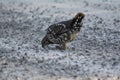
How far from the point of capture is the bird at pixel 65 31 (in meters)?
10.3

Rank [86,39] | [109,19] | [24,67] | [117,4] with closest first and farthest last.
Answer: [24,67] < [86,39] < [109,19] < [117,4]

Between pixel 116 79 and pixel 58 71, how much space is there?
1.24 meters

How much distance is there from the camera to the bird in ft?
33.7

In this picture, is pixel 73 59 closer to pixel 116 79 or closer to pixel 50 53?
pixel 50 53

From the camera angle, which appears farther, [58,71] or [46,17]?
[46,17]

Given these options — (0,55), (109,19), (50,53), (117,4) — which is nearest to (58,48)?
(50,53)

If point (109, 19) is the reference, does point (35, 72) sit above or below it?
above

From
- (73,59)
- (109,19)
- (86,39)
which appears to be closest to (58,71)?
(73,59)

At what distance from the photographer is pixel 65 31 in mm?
10281

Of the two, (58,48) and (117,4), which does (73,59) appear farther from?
(117,4)

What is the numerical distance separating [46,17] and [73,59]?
22.5 ft

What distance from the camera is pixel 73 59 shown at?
31.8 ft

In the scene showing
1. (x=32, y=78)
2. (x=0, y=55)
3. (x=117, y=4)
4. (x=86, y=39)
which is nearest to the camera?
(x=32, y=78)

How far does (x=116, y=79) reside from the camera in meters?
8.29
